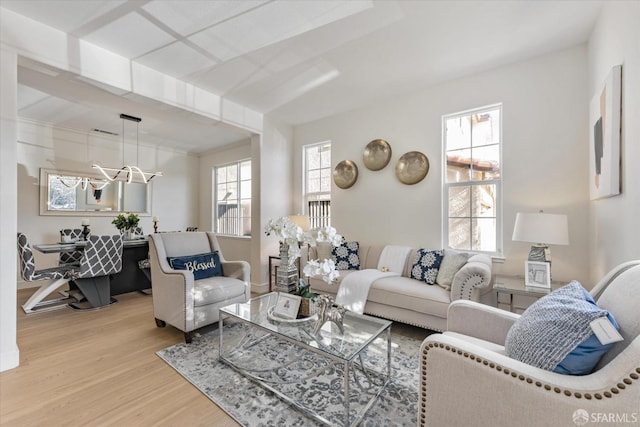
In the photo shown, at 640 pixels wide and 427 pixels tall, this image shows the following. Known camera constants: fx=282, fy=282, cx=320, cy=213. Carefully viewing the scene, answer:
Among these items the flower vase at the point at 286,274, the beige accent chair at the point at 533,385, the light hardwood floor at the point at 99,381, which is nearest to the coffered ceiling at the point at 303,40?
the flower vase at the point at 286,274

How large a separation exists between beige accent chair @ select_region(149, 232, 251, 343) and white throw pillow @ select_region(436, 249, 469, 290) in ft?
6.46

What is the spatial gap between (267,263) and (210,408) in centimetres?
265

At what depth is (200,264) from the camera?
2.93 m

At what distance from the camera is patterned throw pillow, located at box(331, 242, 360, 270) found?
347 cm

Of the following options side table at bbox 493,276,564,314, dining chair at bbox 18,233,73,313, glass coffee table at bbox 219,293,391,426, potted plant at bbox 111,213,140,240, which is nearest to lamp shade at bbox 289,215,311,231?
glass coffee table at bbox 219,293,391,426

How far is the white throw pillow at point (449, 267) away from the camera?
266cm

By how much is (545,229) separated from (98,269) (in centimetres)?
463

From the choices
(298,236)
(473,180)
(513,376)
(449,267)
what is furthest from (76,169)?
(513,376)

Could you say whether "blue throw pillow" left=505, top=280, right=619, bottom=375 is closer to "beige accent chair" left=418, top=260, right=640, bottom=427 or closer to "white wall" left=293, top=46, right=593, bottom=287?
"beige accent chair" left=418, top=260, right=640, bottom=427

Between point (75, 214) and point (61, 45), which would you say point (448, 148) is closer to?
point (61, 45)

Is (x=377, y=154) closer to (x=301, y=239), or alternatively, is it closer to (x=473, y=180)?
(x=473, y=180)

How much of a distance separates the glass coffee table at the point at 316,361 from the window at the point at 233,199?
3263mm

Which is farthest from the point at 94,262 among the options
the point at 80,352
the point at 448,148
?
the point at 448,148

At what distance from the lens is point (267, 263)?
428 cm
